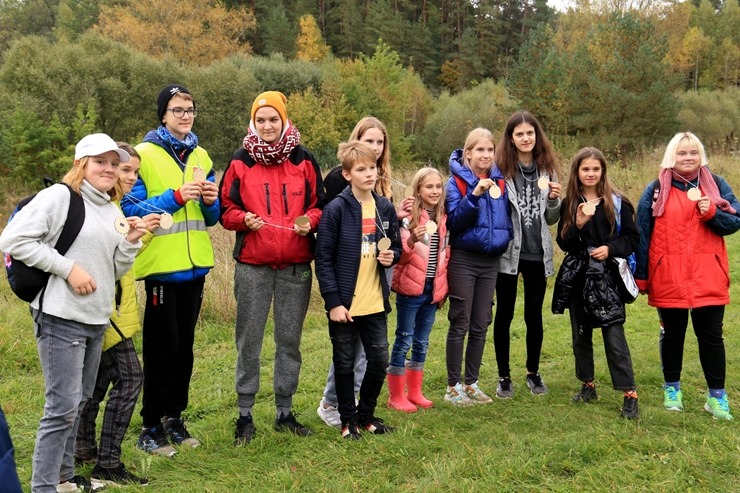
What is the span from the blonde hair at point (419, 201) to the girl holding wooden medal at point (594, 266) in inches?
35.9

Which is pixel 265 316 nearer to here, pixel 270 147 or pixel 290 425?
pixel 290 425

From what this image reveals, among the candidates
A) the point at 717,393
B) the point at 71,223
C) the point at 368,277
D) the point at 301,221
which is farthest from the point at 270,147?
the point at 717,393

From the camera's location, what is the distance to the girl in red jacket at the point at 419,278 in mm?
4398

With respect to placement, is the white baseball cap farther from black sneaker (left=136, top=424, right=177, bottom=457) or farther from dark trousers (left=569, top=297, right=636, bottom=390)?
dark trousers (left=569, top=297, right=636, bottom=390)

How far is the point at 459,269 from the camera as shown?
178 inches

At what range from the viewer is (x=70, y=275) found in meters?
3.03

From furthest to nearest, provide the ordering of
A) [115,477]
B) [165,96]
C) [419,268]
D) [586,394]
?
[586,394], [419,268], [165,96], [115,477]

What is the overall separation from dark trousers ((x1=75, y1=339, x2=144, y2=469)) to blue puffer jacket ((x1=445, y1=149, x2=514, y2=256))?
2300mm

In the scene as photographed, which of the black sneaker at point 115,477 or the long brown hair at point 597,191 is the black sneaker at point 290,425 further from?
the long brown hair at point 597,191

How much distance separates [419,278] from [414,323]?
370 millimetres

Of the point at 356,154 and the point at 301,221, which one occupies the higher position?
the point at 356,154

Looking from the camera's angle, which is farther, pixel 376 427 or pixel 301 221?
pixel 376 427

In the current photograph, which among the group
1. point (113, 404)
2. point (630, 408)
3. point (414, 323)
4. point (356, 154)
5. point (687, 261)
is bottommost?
point (630, 408)

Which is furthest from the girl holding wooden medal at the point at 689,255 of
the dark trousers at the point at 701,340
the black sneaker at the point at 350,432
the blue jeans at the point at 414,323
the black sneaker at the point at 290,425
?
the black sneaker at the point at 290,425
